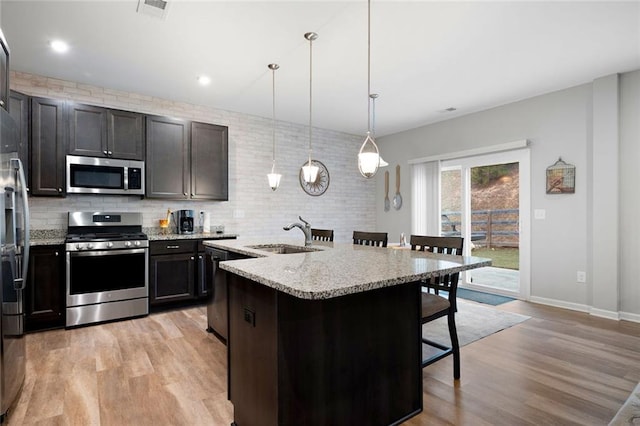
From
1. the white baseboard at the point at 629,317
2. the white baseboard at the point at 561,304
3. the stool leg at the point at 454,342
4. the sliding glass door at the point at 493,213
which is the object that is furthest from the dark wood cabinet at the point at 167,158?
the white baseboard at the point at 629,317

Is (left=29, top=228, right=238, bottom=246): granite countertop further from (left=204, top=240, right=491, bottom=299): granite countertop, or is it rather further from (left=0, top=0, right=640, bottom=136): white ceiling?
(left=204, top=240, right=491, bottom=299): granite countertop

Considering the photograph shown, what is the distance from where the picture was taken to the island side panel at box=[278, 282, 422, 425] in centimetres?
147

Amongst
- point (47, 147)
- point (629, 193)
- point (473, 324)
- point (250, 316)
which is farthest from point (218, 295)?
point (629, 193)

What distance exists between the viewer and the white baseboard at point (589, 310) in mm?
3620

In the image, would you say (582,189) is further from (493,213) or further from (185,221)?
(185,221)

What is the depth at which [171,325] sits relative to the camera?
11.6 ft

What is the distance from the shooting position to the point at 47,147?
3529mm

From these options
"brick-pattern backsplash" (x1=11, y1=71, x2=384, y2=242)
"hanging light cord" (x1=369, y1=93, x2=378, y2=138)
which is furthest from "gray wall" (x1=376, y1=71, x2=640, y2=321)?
"brick-pattern backsplash" (x1=11, y1=71, x2=384, y2=242)

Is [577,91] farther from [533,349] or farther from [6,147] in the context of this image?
[6,147]

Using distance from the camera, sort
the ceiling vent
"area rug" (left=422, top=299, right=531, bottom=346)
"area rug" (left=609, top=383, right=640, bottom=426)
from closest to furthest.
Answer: "area rug" (left=609, top=383, right=640, bottom=426) → the ceiling vent → "area rug" (left=422, top=299, right=531, bottom=346)

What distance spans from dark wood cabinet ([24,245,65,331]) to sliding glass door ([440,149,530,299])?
16.8 feet

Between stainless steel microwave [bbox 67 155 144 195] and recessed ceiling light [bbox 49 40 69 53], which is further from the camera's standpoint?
stainless steel microwave [bbox 67 155 144 195]

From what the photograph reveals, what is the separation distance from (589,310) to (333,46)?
4041 millimetres

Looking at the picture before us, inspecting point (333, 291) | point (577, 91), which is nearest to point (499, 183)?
point (577, 91)
